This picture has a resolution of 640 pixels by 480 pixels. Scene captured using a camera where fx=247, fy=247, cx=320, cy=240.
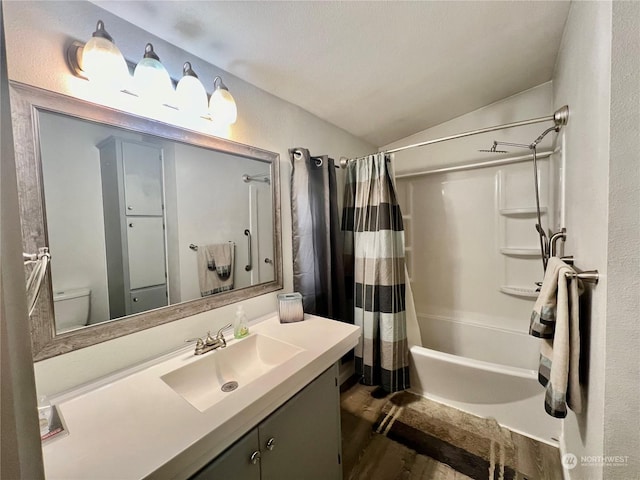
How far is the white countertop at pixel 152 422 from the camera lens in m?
0.57

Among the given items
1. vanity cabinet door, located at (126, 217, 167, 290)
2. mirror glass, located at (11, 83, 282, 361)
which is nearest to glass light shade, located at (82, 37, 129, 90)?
mirror glass, located at (11, 83, 282, 361)

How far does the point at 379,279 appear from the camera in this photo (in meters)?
1.85

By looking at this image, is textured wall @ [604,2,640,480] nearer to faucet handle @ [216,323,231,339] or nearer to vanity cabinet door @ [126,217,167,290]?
faucet handle @ [216,323,231,339]

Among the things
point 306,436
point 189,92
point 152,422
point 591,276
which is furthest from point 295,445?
point 189,92

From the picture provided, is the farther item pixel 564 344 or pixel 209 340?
pixel 209 340

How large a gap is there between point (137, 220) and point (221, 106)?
2.12 ft

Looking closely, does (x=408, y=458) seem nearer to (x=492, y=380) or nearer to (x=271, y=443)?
(x=492, y=380)

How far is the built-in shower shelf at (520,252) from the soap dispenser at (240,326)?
7.54ft

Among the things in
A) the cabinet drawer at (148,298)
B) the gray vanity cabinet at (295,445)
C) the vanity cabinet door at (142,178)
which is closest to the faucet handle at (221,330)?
the cabinet drawer at (148,298)

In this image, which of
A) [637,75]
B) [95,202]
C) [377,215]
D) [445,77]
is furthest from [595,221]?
[95,202]

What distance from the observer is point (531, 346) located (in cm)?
212

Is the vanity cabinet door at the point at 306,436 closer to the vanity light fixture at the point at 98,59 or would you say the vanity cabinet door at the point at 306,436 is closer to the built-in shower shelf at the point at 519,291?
the vanity light fixture at the point at 98,59

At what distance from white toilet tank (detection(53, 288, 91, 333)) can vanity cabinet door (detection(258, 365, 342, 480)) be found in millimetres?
725

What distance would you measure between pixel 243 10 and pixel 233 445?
62.3 inches
